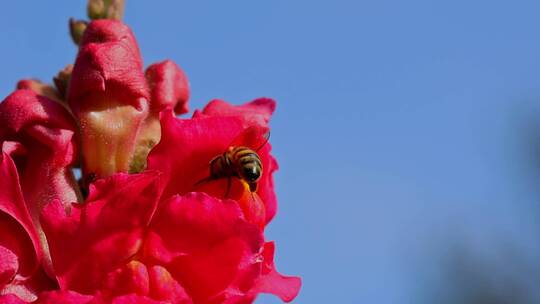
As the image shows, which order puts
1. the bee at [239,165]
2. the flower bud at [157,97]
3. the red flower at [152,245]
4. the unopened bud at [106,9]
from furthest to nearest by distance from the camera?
1. the unopened bud at [106,9]
2. the flower bud at [157,97]
3. the bee at [239,165]
4. the red flower at [152,245]

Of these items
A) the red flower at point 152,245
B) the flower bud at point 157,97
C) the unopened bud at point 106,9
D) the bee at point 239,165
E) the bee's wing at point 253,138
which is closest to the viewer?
the red flower at point 152,245

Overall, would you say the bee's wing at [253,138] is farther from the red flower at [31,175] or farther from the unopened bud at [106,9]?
the unopened bud at [106,9]

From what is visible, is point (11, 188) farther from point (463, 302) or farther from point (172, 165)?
point (463, 302)

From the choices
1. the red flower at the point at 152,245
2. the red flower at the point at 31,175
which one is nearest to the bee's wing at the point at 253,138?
the red flower at the point at 152,245

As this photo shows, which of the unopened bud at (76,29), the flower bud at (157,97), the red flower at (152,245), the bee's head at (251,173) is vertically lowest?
the red flower at (152,245)

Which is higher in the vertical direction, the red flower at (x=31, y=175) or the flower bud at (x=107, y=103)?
the flower bud at (x=107, y=103)

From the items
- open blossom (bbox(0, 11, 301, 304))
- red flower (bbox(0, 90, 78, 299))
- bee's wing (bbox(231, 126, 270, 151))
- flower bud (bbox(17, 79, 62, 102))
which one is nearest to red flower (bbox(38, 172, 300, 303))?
open blossom (bbox(0, 11, 301, 304))

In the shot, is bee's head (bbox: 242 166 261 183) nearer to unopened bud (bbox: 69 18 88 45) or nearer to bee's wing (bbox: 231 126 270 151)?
bee's wing (bbox: 231 126 270 151)

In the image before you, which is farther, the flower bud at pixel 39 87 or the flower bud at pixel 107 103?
the flower bud at pixel 39 87
